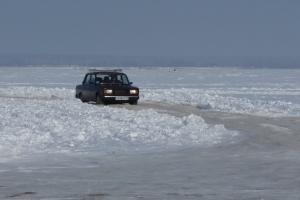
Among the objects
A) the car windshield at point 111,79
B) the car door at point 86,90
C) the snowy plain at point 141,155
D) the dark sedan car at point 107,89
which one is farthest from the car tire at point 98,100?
the snowy plain at point 141,155

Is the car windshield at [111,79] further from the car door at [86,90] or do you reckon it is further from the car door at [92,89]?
the car door at [86,90]

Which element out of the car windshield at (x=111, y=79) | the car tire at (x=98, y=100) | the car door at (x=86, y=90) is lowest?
the car tire at (x=98, y=100)

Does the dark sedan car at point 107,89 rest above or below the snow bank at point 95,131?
above

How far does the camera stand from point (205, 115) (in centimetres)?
2114

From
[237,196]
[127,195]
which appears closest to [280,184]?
[237,196]

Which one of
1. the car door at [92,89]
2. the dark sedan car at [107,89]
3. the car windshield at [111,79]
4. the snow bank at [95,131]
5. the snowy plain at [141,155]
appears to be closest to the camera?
the snowy plain at [141,155]

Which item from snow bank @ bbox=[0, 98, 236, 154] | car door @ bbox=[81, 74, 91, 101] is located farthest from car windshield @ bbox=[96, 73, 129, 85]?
snow bank @ bbox=[0, 98, 236, 154]

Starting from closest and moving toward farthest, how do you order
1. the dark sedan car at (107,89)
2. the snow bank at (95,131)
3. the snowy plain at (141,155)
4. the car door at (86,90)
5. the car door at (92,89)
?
the snowy plain at (141,155) < the snow bank at (95,131) < the dark sedan car at (107,89) < the car door at (92,89) < the car door at (86,90)

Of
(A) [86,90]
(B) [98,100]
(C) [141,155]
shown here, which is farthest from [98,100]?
(C) [141,155]

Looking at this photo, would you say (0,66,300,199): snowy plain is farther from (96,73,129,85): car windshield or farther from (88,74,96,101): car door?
(96,73,129,85): car windshield

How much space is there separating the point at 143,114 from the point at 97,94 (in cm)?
689

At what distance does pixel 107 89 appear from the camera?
24766mm

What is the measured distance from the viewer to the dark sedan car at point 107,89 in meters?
24.8

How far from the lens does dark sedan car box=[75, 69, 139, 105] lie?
24.8m
